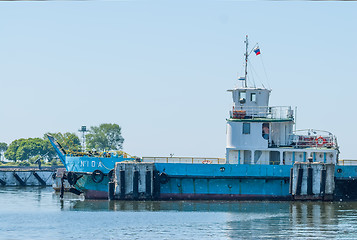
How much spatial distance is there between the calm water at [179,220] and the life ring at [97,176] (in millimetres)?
1651

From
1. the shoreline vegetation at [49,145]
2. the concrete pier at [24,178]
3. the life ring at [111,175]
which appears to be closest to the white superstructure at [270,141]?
the life ring at [111,175]

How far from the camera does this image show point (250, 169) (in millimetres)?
49906

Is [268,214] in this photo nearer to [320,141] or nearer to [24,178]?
[320,141]

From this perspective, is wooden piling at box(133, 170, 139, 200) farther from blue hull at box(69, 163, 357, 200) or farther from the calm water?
blue hull at box(69, 163, 357, 200)

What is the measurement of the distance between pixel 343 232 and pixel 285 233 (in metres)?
3.19

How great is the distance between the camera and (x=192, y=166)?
50219 millimetres

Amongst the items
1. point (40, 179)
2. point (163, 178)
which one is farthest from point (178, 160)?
point (40, 179)

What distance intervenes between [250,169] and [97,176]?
10.8 m

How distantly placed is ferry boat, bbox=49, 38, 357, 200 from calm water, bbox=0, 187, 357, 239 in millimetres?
1034

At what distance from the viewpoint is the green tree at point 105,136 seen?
5074 inches

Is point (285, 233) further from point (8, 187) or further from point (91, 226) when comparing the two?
point (8, 187)

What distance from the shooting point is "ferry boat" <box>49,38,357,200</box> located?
49.3 metres

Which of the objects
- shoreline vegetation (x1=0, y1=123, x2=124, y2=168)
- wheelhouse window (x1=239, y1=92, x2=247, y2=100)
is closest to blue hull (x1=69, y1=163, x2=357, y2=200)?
wheelhouse window (x1=239, y1=92, x2=247, y2=100)

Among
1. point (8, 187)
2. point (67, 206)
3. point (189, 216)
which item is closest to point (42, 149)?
point (8, 187)
